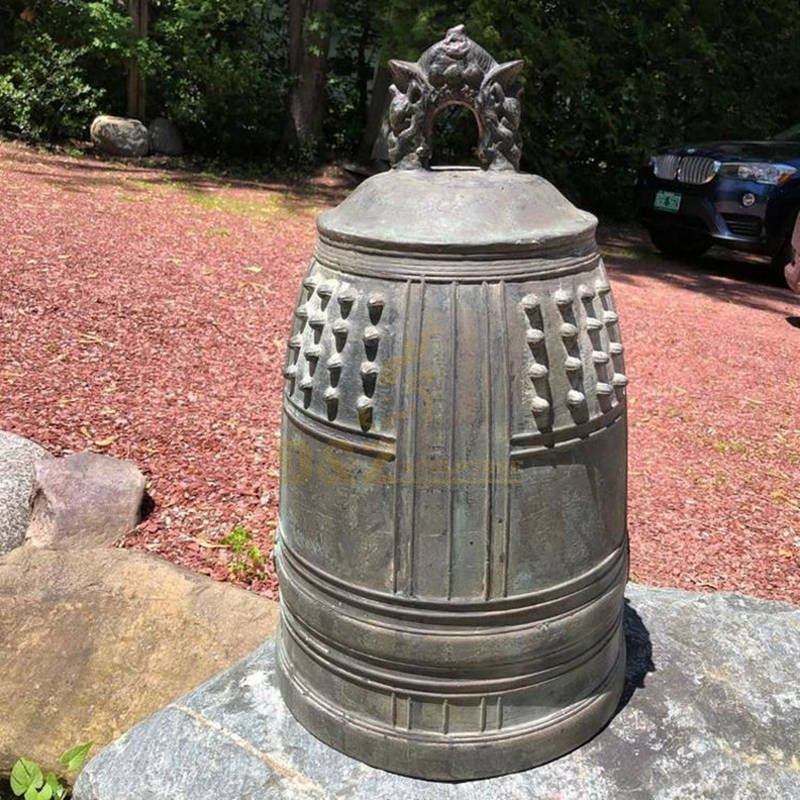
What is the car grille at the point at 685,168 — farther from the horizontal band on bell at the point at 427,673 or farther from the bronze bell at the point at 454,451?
the horizontal band on bell at the point at 427,673

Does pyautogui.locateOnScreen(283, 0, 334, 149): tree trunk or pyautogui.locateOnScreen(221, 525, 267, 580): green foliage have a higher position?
pyautogui.locateOnScreen(283, 0, 334, 149): tree trunk

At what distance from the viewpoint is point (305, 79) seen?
43.8 ft

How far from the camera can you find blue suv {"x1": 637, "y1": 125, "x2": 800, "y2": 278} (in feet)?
30.6

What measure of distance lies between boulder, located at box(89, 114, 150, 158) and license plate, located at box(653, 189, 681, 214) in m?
7.50

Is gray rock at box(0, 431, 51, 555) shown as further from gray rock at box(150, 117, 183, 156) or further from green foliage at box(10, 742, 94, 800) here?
gray rock at box(150, 117, 183, 156)

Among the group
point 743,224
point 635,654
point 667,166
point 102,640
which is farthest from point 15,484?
point 667,166

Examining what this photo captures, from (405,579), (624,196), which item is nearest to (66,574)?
(405,579)

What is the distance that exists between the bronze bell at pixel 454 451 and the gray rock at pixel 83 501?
2.01m

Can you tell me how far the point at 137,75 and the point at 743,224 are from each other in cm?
913

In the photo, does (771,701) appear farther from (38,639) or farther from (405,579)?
(38,639)

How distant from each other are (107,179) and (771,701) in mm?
10413

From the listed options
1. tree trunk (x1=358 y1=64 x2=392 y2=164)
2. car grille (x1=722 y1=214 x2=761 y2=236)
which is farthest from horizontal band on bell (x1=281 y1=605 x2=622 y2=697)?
tree trunk (x1=358 y1=64 x2=392 y2=164)

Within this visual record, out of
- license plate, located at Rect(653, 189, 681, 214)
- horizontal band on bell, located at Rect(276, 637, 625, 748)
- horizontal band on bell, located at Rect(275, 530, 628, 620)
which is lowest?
horizontal band on bell, located at Rect(276, 637, 625, 748)

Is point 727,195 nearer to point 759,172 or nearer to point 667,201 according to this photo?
point 759,172
